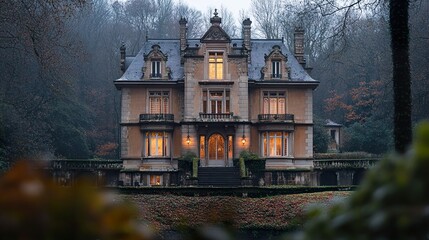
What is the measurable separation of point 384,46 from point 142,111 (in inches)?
831

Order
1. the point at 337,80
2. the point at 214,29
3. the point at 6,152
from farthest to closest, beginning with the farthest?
the point at 337,80 → the point at 214,29 → the point at 6,152

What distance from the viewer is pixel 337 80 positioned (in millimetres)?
53344

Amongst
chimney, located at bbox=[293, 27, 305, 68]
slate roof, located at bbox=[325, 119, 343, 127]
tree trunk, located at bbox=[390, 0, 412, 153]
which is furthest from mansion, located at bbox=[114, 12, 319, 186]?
tree trunk, located at bbox=[390, 0, 412, 153]

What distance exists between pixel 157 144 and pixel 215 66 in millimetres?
5746

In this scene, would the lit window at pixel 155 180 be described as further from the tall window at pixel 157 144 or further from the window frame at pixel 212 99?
the window frame at pixel 212 99

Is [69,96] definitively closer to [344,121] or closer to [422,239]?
[344,121]

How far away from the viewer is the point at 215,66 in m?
Answer: 33.9

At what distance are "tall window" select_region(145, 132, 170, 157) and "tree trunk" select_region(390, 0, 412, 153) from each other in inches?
1007

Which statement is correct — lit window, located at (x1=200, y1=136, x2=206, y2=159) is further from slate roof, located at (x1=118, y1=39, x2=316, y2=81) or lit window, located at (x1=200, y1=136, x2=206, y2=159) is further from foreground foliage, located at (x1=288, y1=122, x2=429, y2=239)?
foreground foliage, located at (x1=288, y1=122, x2=429, y2=239)

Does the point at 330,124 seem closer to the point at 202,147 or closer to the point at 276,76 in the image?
the point at 276,76

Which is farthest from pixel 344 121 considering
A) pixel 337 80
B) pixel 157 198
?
pixel 157 198

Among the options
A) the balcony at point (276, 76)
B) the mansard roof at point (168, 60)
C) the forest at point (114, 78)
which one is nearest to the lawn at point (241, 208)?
the forest at point (114, 78)

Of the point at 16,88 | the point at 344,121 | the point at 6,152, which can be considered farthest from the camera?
the point at 344,121

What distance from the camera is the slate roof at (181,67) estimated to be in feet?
115
